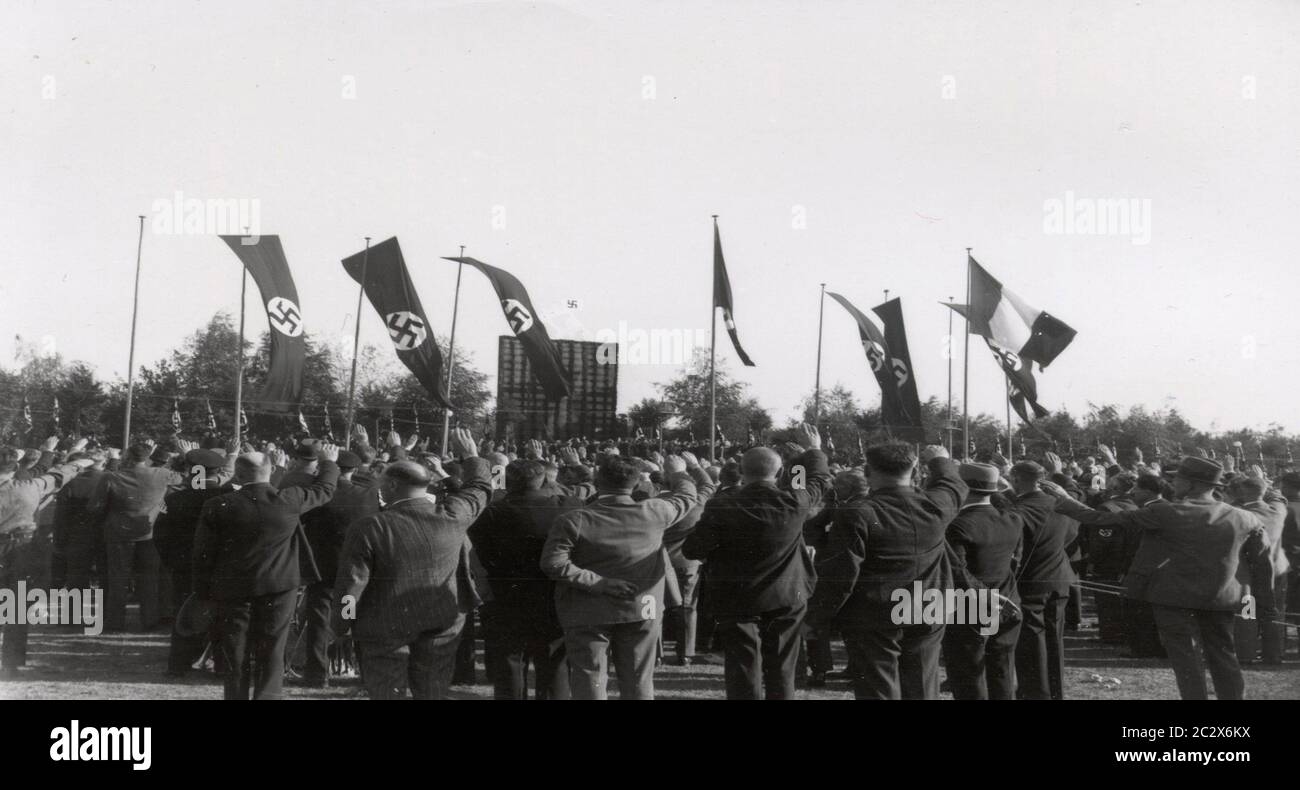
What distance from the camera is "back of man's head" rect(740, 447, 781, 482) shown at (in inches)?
243

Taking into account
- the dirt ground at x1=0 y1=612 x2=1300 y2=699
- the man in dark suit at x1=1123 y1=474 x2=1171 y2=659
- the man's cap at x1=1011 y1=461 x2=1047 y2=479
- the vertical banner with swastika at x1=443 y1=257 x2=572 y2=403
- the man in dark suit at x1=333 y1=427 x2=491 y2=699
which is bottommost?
the dirt ground at x1=0 y1=612 x2=1300 y2=699

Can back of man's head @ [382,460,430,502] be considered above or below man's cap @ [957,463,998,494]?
below

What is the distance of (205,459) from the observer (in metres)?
8.45

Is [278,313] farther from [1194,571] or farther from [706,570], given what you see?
[1194,571]

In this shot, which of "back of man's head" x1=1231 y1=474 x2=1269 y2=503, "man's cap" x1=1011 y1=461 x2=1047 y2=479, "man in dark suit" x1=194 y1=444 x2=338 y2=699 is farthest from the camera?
"back of man's head" x1=1231 y1=474 x2=1269 y2=503

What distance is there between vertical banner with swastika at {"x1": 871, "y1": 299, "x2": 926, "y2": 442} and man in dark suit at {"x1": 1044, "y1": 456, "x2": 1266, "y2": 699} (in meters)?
11.0

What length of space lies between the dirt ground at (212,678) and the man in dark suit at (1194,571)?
59.2 inches

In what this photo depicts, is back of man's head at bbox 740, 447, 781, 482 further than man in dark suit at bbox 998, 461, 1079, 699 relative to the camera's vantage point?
No

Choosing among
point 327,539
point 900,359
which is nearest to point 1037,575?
point 327,539

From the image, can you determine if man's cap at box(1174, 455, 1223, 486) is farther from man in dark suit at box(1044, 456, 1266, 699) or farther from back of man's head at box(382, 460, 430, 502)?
back of man's head at box(382, 460, 430, 502)

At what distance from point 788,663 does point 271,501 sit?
3.55 meters

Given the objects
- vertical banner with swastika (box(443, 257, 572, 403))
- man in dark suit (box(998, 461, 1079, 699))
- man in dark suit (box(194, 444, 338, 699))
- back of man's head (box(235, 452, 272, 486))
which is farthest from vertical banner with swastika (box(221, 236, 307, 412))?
man in dark suit (box(998, 461, 1079, 699))
